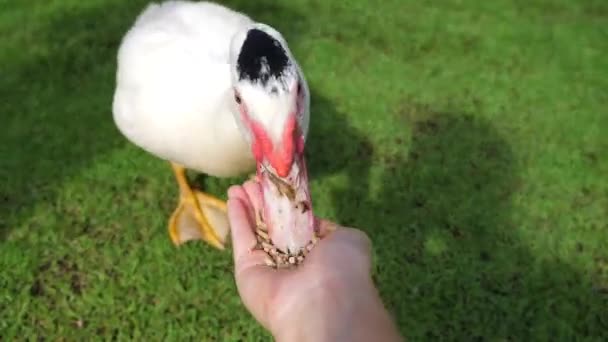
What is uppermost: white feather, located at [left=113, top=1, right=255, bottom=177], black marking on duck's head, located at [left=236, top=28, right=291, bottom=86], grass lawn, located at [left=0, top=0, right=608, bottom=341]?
black marking on duck's head, located at [left=236, top=28, right=291, bottom=86]

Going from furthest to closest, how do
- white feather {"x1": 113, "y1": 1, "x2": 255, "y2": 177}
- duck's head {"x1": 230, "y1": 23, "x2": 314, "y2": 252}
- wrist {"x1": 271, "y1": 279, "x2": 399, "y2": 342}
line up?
white feather {"x1": 113, "y1": 1, "x2": 255, "y2": 177}, duck's head {"x1": 230, "y1": 23, "x2": 314, "y2": 252}, wrist {"x1": 271, "y1": 279, "x2": 399, "y2": 342}

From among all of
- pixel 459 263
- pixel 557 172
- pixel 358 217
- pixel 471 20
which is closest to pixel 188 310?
pixel 358 217

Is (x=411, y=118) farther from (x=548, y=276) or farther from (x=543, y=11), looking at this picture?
(x=543, y=11)

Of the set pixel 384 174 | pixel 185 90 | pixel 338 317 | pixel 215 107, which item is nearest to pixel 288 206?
pixel 338 317

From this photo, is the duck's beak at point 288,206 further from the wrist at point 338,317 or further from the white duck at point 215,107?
the wrist at point 338,317

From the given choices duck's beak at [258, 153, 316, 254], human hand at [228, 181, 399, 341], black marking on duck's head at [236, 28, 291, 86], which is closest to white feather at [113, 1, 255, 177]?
black marking on duck's head at [236, 28, 291, 86]

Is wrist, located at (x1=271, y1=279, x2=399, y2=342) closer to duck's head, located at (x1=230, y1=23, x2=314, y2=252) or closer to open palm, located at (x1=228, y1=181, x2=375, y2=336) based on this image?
open palm, located at (x1=228, y1=181, x2=375, y2=336)

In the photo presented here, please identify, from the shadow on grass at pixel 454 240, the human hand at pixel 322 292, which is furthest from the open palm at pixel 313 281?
the shadow on grass at pixel 454 240
